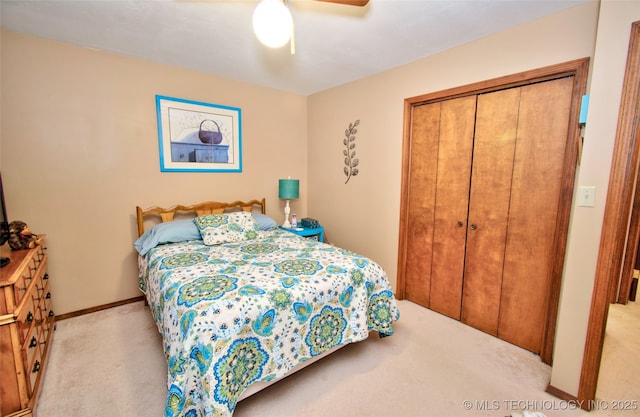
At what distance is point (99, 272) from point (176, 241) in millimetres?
838

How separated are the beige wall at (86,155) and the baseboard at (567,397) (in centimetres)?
342

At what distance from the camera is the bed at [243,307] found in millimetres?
1366

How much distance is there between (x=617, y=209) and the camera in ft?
4.86

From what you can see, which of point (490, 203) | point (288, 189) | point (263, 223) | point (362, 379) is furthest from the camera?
point (288, 189)

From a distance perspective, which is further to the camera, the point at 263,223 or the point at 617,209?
the point at 263,223

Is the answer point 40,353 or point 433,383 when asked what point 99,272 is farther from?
point 433,383

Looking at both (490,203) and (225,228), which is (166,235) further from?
(490,203)

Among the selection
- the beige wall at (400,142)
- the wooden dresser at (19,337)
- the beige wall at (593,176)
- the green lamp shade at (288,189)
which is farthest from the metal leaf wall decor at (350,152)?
the wooden dresser at (19,337)

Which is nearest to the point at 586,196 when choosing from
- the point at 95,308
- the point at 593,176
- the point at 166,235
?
the point at 593,176

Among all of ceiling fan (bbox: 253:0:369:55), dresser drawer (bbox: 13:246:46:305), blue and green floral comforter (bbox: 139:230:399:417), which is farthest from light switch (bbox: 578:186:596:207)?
dresser drawer (bbox: 13:246:46:305)

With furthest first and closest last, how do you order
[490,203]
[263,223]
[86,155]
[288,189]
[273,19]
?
1. [288,189]
2. [263,223]
3. [86,155]
4. [490,203]
5. [273,19]

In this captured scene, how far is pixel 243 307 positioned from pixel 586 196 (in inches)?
78.5

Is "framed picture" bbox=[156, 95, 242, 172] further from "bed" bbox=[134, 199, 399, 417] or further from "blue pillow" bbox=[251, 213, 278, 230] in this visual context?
"bed" bbox=[134, 199, 399, 417]

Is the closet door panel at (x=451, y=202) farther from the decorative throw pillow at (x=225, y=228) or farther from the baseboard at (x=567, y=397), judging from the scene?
the decorative throw pillow at (x=225, y=228)
